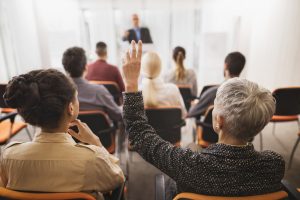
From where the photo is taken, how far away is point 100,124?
1851 millimetres

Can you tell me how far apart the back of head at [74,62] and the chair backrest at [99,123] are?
1.47 feet

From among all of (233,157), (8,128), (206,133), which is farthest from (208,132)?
(8,128)

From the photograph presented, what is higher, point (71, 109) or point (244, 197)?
point (71, 109)

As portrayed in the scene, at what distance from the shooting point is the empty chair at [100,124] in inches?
68.6

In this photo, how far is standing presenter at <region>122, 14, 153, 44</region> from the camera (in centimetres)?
539

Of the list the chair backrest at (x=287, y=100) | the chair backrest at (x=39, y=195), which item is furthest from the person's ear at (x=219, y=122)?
the chair backrest at (x=287, y=100)

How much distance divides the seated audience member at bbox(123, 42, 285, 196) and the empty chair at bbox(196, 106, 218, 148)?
3.80 ft

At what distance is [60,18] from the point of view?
510 centimetres

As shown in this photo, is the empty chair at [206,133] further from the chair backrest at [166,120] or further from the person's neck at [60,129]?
the person's neck at [60,129]

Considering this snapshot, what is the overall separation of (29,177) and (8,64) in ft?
11.3

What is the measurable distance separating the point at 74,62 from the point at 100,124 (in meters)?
0.61

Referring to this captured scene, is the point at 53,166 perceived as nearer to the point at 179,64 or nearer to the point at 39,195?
the point at 39,195

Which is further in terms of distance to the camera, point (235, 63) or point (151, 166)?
point (151, 166)

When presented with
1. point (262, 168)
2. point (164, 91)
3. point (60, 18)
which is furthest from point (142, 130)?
point (60, 18)
